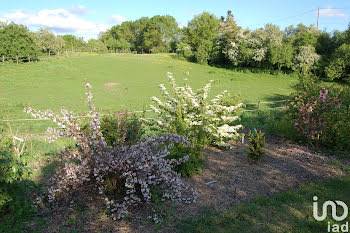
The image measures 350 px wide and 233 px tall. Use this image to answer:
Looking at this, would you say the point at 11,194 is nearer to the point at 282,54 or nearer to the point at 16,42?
the point at 282,54

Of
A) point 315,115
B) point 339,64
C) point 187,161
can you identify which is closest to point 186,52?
point 339,64

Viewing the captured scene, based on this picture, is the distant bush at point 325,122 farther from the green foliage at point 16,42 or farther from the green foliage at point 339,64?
the green foliage at point 16,42

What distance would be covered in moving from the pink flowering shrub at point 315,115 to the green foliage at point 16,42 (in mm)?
33206

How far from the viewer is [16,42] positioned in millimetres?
30531

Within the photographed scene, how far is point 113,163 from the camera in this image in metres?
3.45

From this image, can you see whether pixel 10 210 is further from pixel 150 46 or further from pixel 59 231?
pixel 150 46

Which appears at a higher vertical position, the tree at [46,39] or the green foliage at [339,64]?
the tree at [46,39]

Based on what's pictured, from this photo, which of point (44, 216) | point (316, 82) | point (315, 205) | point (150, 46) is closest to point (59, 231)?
point (44, 216)

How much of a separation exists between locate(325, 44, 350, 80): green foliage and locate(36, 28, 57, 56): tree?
37.0 m

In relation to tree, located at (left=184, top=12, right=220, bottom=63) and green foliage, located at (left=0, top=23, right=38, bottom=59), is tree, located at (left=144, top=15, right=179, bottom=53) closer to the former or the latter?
tree, located at (left=184, top=12, right=220, bottom=63)

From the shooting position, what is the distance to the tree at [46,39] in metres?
38.9

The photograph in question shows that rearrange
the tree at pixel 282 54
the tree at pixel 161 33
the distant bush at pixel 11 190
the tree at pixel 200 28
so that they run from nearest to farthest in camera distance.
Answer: the distant bush at pixel 11 190 < the tree at pixel 282 54 < the tree at pixel 200 28 < the tree at pixel 161 33

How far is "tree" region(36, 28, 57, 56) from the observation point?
38.9 meters

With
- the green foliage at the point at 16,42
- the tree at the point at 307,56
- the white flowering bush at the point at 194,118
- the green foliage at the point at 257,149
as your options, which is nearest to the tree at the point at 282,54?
the tree at the point at 307,56
